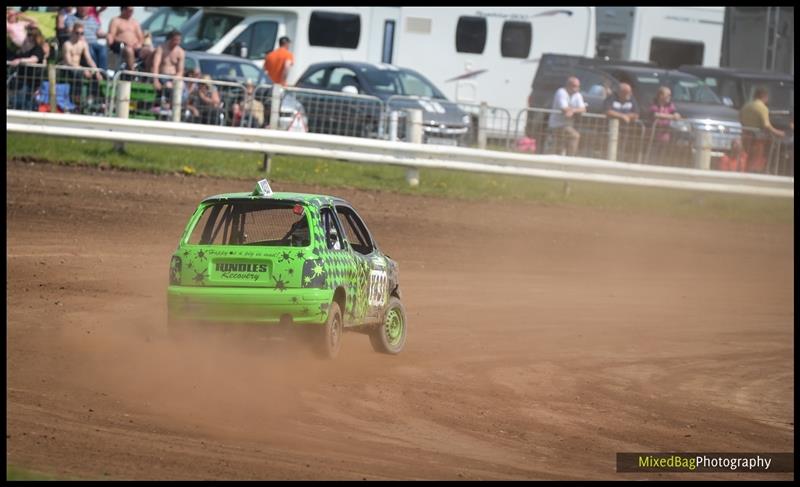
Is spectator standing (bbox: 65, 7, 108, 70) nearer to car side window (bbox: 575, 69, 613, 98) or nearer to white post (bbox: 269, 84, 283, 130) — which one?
white post (bbox: 269, 84, 283, 130)

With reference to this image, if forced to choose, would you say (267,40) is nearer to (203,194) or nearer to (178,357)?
(203,194)

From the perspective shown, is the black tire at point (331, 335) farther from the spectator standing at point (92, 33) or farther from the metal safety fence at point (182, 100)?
the spectator standing at point (92, 33)

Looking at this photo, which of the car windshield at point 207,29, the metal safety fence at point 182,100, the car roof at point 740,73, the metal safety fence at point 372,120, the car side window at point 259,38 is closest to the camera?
the metal safety fence at point 372,120

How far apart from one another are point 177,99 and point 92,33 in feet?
12.1

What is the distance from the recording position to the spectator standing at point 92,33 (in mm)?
Answer: 22781

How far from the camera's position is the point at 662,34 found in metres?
31.9

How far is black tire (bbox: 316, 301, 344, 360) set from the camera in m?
10.0

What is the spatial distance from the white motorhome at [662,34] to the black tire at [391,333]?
2108 centimetres

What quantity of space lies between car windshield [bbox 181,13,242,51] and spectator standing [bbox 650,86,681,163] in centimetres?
912

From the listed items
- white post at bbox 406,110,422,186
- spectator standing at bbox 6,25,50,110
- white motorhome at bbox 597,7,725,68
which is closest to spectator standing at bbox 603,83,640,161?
white post at bbox 406,110,422,186

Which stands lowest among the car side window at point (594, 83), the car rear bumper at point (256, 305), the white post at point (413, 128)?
the car rear bumper at point (256, 305)

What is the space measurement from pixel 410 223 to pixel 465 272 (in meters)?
2.65

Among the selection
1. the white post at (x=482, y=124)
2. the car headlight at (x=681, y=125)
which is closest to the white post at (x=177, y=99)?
the white post at (x=482, y=124)

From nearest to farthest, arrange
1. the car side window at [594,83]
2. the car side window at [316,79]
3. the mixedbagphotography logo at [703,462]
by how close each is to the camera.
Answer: the mixedbagphotography logo at [703,462], the car side window at [316,79], the car side window at [594,83]
